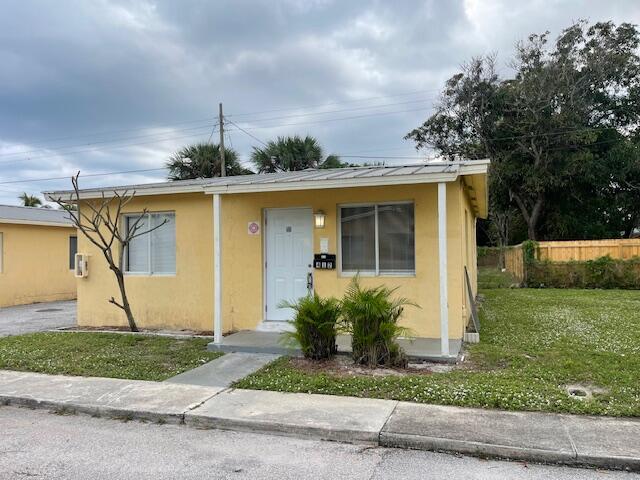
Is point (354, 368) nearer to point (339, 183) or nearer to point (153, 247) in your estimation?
point (339, 183)

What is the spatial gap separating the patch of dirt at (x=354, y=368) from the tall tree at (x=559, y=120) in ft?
69.5

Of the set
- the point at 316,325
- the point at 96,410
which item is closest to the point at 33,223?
the point at 96,410

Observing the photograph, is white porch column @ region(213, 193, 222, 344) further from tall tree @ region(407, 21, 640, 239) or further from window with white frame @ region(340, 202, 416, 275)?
tall tree @ region(407, 21, 640, 239)

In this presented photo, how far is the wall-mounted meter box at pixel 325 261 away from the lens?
835 centimetres

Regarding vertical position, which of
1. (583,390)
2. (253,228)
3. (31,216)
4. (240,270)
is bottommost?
(583,390)

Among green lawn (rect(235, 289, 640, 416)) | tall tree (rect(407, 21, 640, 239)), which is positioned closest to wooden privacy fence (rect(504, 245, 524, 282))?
tall tree (rect(407, 21, 640, 239))

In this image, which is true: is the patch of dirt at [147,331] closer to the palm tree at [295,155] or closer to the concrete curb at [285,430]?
the concrete curb at [285,430]

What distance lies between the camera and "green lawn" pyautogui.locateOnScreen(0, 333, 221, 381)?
6492mm

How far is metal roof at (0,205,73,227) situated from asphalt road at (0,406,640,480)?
11.6 m

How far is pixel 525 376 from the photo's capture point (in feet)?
18.7

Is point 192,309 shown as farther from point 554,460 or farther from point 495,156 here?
point 495,156

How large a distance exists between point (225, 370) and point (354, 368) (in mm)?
1676

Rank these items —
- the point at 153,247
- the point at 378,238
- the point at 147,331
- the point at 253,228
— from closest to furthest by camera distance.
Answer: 1. the point at 378,238
2. the point at 253,228
3. the point at 147,331
4. the point at 153,247

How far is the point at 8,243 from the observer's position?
15.0 metres
